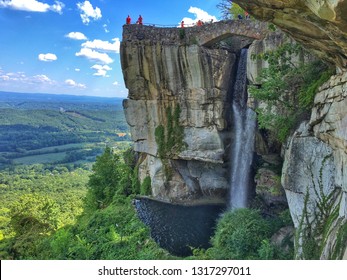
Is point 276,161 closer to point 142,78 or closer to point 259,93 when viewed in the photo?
point 259,93

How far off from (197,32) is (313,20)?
1289 cm

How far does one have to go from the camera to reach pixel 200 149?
19062 millimetres

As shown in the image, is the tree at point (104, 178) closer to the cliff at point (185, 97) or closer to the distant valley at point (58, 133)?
the cliff at point (185, 97)

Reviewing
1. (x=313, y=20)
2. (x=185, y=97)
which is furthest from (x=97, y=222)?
(x=313, y=20)

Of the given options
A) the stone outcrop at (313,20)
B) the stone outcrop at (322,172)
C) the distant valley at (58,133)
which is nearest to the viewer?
the stone outcrop at (313,20)

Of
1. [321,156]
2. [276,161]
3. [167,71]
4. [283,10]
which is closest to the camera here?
[283,10]

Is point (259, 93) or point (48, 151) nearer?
point (259, 93)

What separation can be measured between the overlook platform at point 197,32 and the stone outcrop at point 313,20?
9442 millimetres

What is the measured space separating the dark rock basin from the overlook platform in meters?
9.95

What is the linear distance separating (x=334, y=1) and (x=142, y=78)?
15754 mm

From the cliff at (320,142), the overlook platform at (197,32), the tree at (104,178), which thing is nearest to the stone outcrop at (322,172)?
the cliff at (320,142)

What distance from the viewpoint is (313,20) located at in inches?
240

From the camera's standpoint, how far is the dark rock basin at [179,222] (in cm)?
1526
